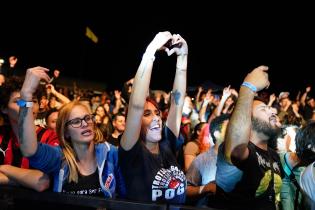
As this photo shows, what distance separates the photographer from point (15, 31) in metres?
26.3

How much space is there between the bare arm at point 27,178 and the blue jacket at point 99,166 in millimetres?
52

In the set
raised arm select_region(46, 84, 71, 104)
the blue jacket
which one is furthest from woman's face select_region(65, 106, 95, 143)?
raised arm select_region(46, 84, 71, 104)

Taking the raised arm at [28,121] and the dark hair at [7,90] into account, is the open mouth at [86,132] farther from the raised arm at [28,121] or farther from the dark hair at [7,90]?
the dark hair at [7,90]

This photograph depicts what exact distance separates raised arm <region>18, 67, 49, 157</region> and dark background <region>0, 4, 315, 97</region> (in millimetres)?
19987

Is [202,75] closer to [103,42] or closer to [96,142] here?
[103,42]

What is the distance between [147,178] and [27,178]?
0.71m

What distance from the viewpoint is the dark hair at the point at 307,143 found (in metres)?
2.82

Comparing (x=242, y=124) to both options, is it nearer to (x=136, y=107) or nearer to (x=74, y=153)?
(x=136, y=107)

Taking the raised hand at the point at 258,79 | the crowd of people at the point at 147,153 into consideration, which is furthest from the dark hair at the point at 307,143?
the raised hand at the point at 258,79

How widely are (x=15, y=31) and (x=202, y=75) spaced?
40.4 ft

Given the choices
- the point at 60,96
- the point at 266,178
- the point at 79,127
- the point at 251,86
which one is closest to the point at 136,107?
the point at 79,127

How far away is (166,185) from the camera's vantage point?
105 inches

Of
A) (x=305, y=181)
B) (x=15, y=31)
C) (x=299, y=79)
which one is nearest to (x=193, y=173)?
(x=305, y=181)

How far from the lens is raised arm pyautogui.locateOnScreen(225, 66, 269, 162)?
2385 millimetres
